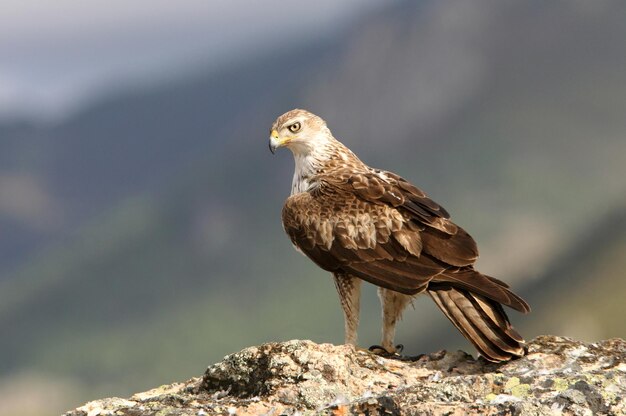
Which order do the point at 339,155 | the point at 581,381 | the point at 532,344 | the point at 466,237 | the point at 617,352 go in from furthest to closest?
the point at 339,155 → the point at 466,237 → the point at 532,344 → the point at 617,352 → the point at 581,381

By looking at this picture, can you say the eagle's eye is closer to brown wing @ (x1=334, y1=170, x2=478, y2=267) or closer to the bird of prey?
the bird of prey

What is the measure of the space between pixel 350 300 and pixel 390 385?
396cm

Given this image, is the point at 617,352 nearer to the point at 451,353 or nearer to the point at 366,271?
the point at 451,353

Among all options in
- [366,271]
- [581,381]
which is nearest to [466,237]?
[366,271]

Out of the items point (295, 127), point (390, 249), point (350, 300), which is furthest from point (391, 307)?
point (295, 127)

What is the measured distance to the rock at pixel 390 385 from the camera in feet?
26.6

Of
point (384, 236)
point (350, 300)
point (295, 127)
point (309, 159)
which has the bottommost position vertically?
point (350, 300)

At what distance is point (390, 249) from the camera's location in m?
13.4

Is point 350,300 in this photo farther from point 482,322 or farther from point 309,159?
point 309,159

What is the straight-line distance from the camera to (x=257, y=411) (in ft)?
28.7

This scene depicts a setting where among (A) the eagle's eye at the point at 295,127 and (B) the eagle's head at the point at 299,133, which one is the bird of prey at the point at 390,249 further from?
(A) the eagle's eye at the point at 295,127

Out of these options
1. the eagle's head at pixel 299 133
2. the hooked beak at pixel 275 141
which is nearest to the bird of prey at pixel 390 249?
the eagle's head at pixel 299 133

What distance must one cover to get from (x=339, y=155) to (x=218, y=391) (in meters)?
7.14

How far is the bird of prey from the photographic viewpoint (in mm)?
11727
